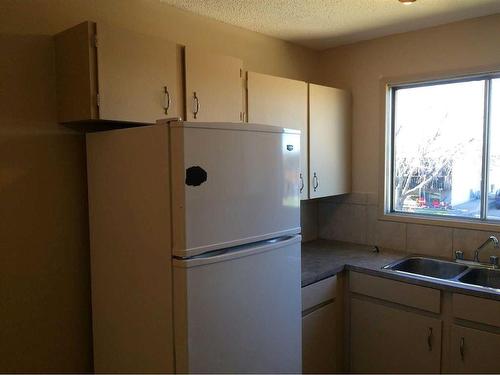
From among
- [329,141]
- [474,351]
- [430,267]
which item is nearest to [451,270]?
[430,267]

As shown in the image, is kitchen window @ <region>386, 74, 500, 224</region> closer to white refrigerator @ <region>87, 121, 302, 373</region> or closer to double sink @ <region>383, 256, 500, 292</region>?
double sink @ <region>383, 256, 500, 292</region>

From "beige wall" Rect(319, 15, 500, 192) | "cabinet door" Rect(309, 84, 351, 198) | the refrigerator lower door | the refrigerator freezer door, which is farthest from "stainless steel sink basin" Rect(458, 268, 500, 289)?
the refrigerator freezer door

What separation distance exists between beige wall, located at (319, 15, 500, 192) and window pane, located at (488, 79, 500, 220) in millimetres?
208

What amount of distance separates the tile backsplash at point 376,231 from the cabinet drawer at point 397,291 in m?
0.59

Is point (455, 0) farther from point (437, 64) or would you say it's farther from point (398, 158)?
point (398, 158)

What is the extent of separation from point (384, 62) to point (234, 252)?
2089mm

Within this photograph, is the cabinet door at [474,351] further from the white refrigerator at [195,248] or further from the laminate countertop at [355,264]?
the white refrigerator at [195,248]

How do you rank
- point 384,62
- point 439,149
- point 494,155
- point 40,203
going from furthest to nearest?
point 384,62
point 439,149
point 494,155
point 40,203

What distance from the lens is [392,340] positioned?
2506 mm

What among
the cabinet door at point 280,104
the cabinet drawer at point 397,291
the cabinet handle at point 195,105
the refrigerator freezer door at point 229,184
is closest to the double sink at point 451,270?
the cabinet drawer at point 397,291

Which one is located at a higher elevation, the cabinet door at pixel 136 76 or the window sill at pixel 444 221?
the cabinet door at pixel 136 76

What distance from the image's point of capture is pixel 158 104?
1.96 metres

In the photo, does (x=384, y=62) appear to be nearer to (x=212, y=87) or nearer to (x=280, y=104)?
(x=280, y=104)

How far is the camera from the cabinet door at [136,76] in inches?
68.7
